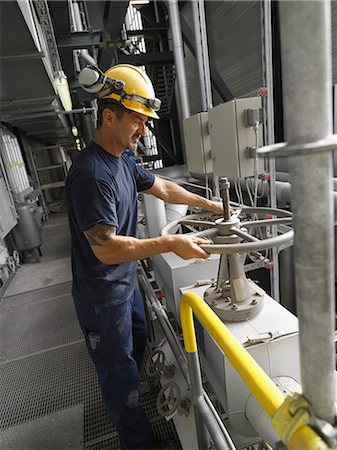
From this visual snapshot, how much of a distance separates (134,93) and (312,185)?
1.08 meters

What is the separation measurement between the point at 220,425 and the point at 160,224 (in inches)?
48.0

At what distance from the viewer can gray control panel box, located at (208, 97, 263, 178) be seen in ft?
5.91

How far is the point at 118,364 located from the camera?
145cm

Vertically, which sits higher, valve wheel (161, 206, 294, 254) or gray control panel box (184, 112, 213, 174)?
gray control panel box (184, 112, 213, 174)

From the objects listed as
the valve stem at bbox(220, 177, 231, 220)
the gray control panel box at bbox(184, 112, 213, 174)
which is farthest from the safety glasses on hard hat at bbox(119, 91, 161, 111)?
the gray control panel box at bbox(184, 112, 213, 174)

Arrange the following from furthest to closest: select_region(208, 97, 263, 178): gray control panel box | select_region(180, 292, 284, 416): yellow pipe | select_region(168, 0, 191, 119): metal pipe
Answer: select_region(168, 0, 191, 119): metal pipe < select_region(208, 97, 263, 178): gray control panel box < select_region(180, 292, 284, 416): yellow pipe

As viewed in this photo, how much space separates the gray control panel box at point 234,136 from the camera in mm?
1803

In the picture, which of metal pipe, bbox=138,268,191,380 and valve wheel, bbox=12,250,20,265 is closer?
metal pipe, bbox=138,268,191,380

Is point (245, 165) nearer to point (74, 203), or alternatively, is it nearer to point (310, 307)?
point (74, 203)

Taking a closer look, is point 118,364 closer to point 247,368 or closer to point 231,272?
point 231,272

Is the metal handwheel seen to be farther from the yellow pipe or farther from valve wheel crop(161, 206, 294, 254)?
the yellow pipe

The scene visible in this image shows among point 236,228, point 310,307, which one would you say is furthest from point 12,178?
point 310,307

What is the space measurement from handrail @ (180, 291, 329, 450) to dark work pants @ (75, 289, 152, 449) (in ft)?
1.65

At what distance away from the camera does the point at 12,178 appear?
15.5ft
